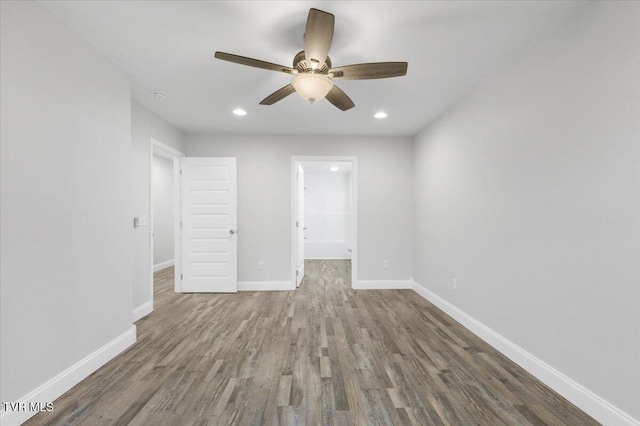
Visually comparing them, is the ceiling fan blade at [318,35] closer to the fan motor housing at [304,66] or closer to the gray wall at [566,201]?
the fan motor housing at [304,66]

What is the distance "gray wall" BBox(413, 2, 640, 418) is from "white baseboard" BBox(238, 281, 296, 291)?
102 inches

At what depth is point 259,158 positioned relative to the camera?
4410 millimetres

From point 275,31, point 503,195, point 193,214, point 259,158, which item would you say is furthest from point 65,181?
point 503,195

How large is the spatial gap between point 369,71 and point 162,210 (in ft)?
19.0

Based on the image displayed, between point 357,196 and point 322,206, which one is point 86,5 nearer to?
point 357,196

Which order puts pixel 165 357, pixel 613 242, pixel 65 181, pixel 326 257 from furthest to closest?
1. pixel 326 257
2. pixel 165 357
3. pixel 65 181
4. pixel 613 242

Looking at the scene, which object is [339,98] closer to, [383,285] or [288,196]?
[288,196]

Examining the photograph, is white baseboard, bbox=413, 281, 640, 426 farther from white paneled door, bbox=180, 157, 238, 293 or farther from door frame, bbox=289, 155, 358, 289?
white paneled door, bbox=180, 157, 238, 293

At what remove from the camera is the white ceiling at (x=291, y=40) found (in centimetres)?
173

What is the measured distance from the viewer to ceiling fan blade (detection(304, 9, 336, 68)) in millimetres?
1449

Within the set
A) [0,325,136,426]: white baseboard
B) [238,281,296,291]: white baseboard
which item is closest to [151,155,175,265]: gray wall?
[238,281,296,291]: white baseboard

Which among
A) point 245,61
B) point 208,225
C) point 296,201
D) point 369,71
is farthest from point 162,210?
point 369,71

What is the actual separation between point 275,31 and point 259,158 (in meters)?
2.59

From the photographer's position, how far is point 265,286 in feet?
14.4
